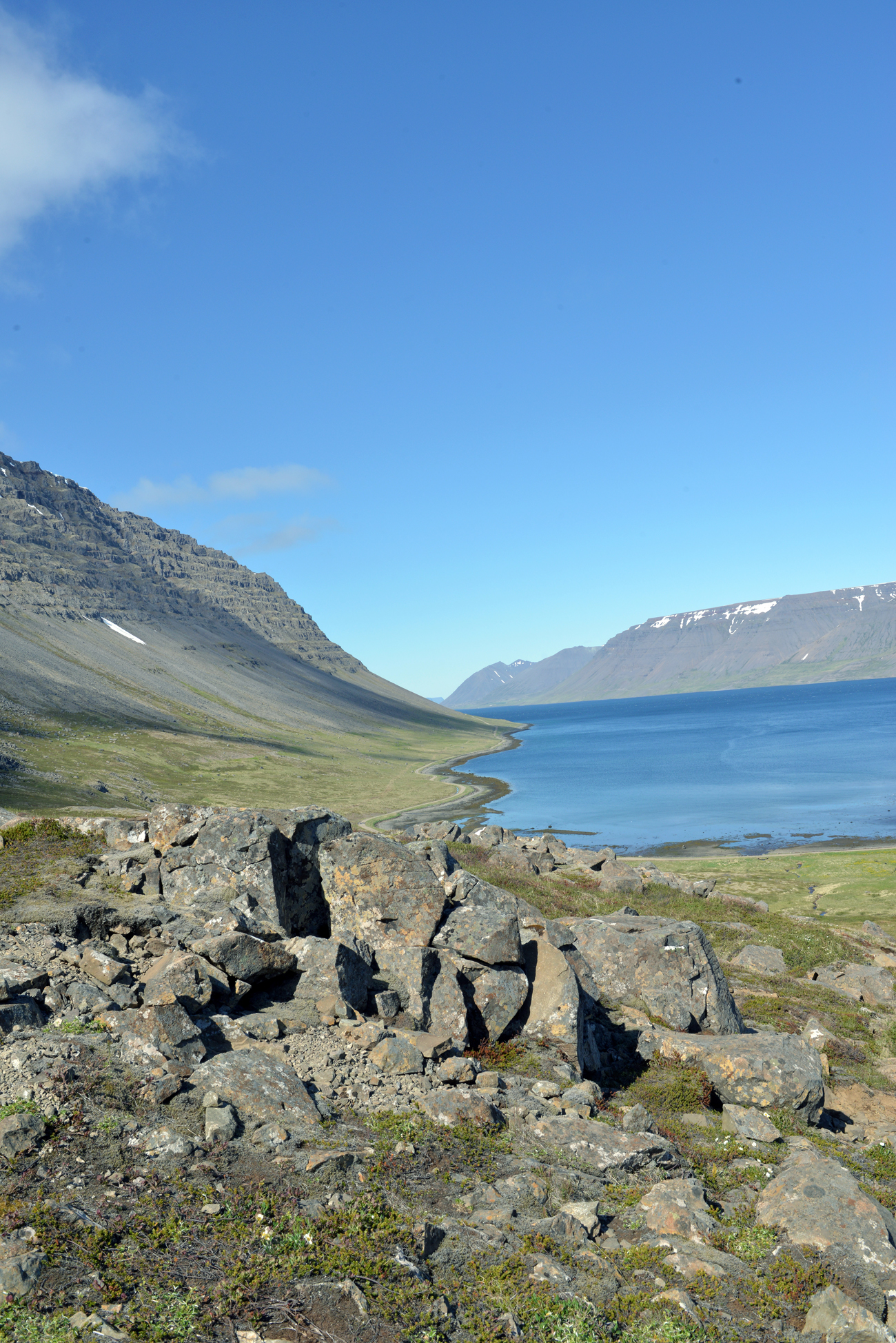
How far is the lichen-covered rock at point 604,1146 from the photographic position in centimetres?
1260

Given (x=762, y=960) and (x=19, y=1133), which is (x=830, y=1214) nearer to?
(x=19, y=1133)

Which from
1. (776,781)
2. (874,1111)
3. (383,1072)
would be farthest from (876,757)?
(383,1072)

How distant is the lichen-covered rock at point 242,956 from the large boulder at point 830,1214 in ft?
33.3

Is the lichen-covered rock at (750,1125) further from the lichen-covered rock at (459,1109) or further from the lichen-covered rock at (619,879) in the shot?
the lichen-covered rock at (619,879)

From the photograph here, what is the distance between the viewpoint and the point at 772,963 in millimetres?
30578

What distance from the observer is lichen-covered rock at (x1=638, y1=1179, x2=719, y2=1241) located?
10.8m

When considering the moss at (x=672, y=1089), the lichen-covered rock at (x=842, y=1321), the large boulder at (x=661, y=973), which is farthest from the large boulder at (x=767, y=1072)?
the lichen-covered rock at (x=842, y=1321)

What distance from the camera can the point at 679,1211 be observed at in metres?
11.0

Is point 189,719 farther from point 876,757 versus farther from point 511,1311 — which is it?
point 511,1311

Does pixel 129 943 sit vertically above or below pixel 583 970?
above

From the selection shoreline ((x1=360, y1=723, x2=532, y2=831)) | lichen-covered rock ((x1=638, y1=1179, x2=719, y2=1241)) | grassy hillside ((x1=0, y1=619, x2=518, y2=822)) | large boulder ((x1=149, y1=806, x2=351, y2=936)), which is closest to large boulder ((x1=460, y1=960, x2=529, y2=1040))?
large boulder ((x1=149, y1=806, x2=351, y2=936))

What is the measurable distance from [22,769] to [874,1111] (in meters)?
93.4

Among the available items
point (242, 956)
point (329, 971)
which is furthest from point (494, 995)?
point (242, 956)

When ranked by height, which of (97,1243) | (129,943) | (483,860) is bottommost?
(483,860)
